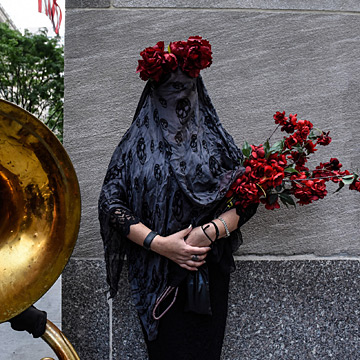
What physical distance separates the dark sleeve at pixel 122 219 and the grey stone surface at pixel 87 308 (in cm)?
77

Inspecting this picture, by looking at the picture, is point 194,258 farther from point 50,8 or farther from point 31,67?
point 31,67

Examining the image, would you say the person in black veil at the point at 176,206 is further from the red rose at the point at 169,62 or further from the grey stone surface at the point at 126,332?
the grey stone surface at the point at 126,332

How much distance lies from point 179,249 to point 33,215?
60 centimetres

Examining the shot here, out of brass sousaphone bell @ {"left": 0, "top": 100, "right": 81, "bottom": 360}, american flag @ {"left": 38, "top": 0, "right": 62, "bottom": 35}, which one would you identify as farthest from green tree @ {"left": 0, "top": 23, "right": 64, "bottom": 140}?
brass sousaphone bell @ {"left": 0, "top": 100, "right": 81, "bottom": 360}

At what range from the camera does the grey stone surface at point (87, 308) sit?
2602 millimetres

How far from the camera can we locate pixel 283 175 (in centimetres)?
191

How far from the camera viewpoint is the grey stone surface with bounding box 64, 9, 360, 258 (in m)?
2.60

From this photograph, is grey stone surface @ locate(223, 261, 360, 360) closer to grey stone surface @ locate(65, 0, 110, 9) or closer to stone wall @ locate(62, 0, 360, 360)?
stone wall @ locate(62, 0, 360, 360)

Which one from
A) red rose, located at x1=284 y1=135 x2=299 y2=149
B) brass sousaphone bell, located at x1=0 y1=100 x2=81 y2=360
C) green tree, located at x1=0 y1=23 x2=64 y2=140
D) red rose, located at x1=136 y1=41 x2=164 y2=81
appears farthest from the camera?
green tree, located at x1=0 y1=23 x2=64 y2=140

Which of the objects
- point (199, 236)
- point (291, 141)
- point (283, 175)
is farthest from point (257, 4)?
point (199, 236)

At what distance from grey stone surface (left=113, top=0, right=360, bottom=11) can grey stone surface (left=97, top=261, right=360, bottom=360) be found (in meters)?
1.52

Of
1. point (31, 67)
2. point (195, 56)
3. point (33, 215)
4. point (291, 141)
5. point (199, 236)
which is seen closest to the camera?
point (33, 215)

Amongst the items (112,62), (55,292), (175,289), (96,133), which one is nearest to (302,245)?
(175,289)

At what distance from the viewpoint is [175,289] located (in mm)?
1977
